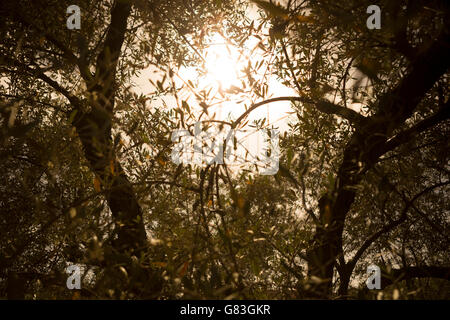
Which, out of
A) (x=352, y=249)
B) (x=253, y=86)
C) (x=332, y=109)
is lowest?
(x=352, y=249)

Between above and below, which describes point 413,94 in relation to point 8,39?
below

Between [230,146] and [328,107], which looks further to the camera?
[328,107]

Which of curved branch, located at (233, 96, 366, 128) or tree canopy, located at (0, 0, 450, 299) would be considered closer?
tree canopy, located at (0, 0, 450, 299)

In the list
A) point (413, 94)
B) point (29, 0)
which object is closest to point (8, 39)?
point (29, 0)

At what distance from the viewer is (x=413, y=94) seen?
3752 mm

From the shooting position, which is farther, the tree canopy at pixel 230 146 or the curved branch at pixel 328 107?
the curved branch at pixel 328 107

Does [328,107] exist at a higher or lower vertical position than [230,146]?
higher

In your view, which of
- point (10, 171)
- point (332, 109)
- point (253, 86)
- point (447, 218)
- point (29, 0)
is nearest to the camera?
point (332, 109)
